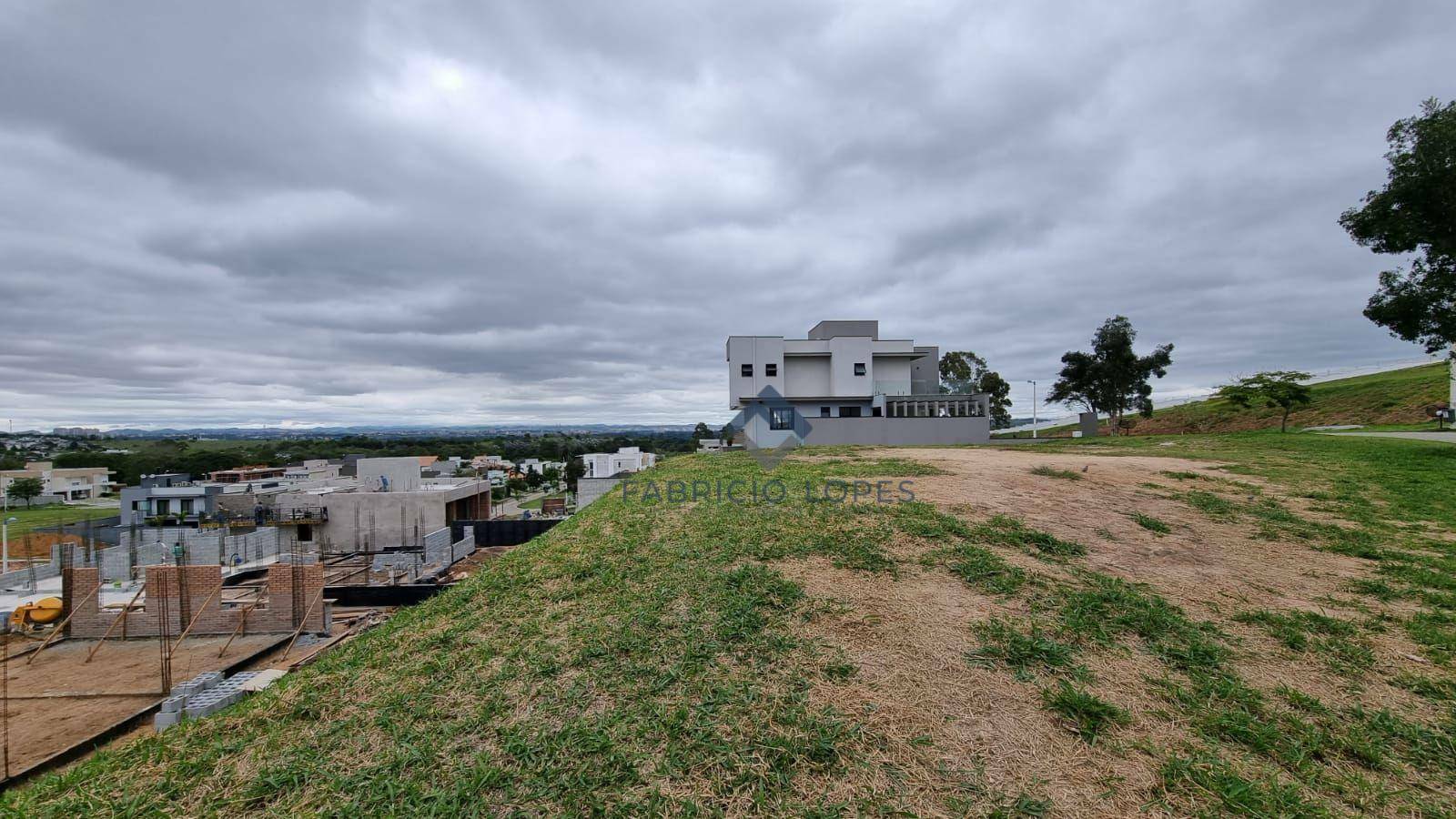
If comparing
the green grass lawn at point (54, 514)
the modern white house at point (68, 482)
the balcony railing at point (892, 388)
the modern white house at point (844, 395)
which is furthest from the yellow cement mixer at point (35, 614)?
the modern white house at point (68, 482)

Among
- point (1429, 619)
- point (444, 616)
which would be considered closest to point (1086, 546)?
point (1429, 619)

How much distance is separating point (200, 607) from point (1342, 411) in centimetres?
5082

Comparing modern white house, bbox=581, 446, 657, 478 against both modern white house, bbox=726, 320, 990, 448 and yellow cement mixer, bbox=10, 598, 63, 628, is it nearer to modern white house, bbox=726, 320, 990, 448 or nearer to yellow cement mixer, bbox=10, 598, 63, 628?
modern white house, bbox=726, 320, 990, 448

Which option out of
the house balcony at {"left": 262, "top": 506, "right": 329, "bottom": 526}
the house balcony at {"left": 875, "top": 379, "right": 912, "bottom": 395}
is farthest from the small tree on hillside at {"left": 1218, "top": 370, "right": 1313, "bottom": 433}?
the house balcony at {"left": 262, "top": 506, "right": 329, "bottom": 526}

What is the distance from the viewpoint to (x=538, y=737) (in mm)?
2365

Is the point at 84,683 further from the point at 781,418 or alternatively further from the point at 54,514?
the point at 54,514

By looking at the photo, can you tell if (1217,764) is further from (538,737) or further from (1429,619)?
(1429,619)

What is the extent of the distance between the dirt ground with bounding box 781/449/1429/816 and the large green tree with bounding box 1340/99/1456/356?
7967 millimetres

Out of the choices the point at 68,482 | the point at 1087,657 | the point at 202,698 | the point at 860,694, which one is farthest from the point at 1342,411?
the point at 68,482

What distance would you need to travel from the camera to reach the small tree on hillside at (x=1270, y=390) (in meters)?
21.5

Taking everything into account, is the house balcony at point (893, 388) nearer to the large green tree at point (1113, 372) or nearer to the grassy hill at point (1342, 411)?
the large green tree at point (1113, 372)

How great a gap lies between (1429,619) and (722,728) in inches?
201

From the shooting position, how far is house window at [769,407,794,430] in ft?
78.4

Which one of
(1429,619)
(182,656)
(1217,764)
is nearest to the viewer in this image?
(1217,764)
